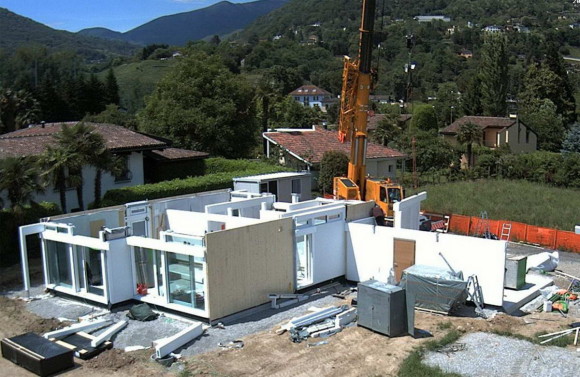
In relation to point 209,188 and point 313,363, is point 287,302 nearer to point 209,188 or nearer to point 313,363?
point 313,363

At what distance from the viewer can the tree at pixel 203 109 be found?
4353 centimetres

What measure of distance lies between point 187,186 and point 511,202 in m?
17.8

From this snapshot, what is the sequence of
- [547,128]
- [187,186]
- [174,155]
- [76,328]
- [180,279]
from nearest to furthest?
[76,328]
[180,279]
[187,186]
[174,155]
[547,128]

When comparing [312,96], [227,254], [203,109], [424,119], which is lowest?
[227,254]

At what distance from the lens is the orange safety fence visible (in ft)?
85.0

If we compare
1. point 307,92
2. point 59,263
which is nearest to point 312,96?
point 307,92

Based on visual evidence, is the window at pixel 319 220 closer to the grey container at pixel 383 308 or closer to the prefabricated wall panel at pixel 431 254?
the prefabricated wall panel at pixel 431 254

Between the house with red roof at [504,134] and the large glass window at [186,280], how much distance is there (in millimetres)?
42286

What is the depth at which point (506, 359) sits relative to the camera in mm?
13922

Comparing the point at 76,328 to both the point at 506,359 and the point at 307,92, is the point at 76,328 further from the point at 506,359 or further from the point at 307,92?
the point at 307,92

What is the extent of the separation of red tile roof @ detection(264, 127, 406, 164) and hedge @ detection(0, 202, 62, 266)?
59.2 ft

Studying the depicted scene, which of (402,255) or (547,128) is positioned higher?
(547,128)

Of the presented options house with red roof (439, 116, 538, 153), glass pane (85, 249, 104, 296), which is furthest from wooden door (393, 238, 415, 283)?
house with red roof (439, 116, 538, 153)

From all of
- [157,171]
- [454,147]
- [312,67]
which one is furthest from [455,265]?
[312,67]
